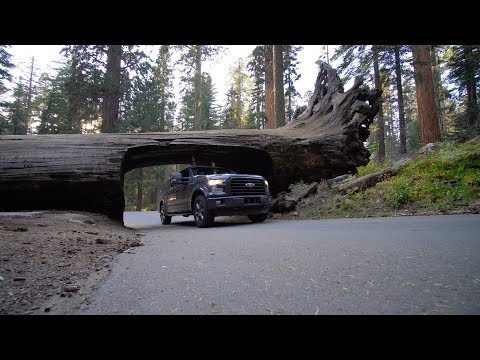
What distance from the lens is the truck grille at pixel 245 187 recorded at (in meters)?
8.55

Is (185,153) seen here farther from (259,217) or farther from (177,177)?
(259,217)

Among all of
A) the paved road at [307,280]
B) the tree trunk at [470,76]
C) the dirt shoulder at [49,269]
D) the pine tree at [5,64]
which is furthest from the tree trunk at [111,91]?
the tree trunk at [470,76]

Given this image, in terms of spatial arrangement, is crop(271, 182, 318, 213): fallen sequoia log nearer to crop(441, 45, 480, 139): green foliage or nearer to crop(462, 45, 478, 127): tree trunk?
crop(441, 45, 480, 139): green foliage

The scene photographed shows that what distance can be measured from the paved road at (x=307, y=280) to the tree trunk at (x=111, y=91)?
18863mm

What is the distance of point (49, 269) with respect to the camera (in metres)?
2.67

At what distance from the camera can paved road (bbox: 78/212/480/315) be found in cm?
173

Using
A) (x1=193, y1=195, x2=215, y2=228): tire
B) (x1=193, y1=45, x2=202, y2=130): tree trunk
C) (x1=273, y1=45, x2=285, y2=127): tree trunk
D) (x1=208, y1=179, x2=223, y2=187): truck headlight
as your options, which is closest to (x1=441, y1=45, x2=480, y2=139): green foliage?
(x1=273, y1=45, x2=285, y2=127): tree trunk

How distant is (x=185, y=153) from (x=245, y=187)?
347cm

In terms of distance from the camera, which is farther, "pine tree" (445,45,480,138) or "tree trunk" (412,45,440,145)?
"tree trunk" (412,45,440,145)

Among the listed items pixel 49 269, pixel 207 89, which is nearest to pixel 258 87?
pixel 207 89

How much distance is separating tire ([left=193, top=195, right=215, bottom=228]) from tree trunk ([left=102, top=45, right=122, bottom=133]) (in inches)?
553

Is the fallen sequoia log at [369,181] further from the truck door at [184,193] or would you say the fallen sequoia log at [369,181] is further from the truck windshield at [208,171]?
the truck door at [184,193]

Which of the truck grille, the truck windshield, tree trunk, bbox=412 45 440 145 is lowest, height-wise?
the truck grille

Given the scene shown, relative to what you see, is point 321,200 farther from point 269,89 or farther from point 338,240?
point 269,89
